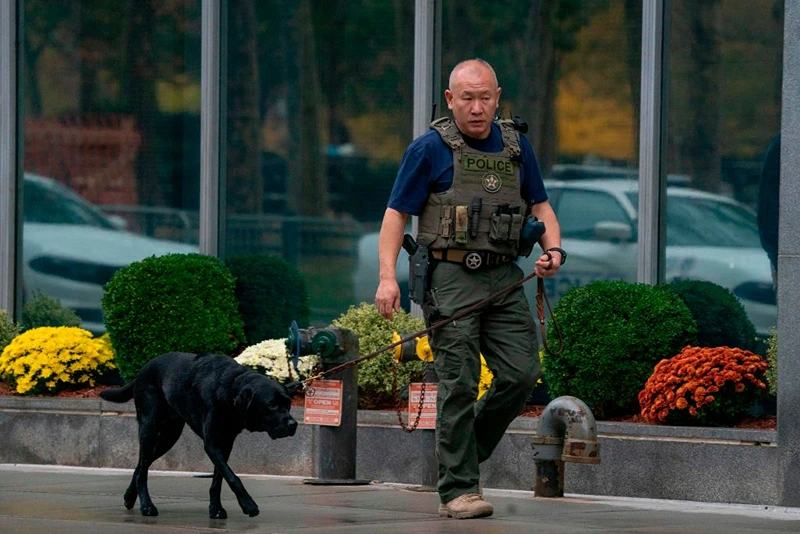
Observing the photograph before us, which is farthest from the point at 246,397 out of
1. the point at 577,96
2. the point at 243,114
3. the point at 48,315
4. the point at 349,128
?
the point at 48,315

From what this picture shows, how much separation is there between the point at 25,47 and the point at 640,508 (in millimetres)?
7672

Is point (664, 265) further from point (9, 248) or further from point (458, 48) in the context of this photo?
point (9, 248)

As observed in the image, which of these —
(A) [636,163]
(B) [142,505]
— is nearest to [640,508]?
(B) [142,505]

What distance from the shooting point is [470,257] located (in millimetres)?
7988

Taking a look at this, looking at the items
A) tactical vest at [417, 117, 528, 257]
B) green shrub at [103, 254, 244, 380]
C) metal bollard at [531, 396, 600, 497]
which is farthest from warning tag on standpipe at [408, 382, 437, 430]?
green shrub at [103, 254, 244, 380]

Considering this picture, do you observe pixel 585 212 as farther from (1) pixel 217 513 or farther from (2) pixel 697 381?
(1) pixel 217 513

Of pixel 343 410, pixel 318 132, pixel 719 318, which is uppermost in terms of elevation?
pixel 318 132

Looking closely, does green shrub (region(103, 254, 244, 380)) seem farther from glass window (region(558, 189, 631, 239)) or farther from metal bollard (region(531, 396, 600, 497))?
metal bollard (region(531, 396, 600, 497))

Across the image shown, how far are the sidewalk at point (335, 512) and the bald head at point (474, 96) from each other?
6.46 feet

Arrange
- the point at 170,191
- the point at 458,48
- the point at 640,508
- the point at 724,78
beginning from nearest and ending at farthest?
the point at 640,508 < the point at 724,78 < the point at 458,48 < the point at 170,191

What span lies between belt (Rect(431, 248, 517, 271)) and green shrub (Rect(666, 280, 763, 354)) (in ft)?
11.3

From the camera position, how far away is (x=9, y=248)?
14062 millimetres

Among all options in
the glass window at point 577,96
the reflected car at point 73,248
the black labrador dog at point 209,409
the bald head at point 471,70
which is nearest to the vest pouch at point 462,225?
the bald head at point 471,70

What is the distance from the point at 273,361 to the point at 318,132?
2.32 metres
